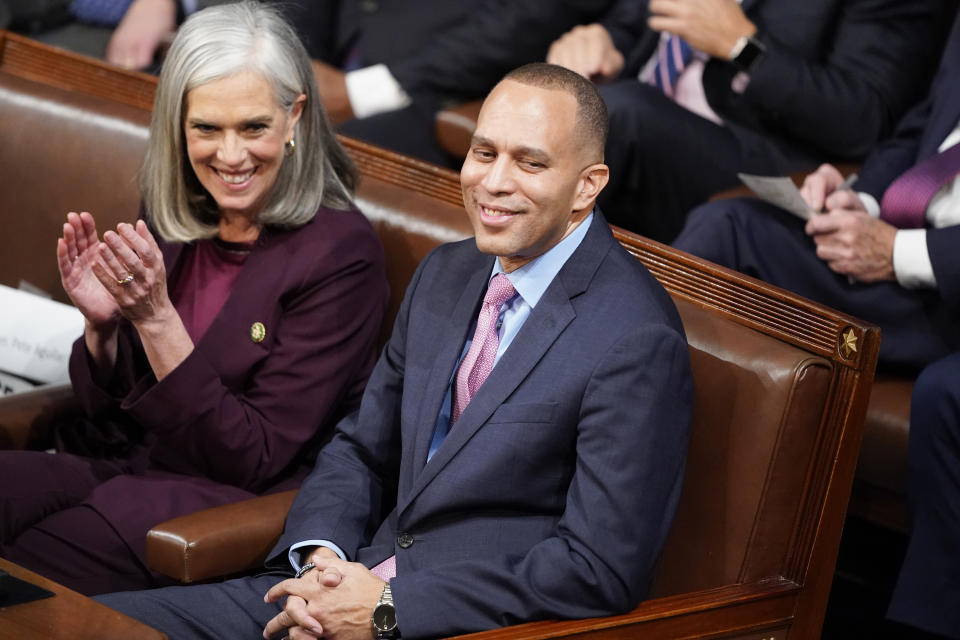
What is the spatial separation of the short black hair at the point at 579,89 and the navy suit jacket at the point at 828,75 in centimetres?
132

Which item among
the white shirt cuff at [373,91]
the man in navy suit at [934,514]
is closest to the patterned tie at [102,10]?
the white shirt cuff at [373,91]

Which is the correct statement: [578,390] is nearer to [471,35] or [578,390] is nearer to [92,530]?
[92,530]

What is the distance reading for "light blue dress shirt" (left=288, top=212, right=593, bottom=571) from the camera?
6.43ft

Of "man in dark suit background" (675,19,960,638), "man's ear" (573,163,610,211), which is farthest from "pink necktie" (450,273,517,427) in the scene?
"man in dark suit background" (675,19,960,638)

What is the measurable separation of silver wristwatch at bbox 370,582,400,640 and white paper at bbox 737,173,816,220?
3.76 ft

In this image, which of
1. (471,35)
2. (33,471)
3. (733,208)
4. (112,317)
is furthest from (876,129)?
(33,471)

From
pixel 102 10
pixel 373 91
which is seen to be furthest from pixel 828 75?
pixel 102 10

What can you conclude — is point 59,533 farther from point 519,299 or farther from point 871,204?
point 871,204

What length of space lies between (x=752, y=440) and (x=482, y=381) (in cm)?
41

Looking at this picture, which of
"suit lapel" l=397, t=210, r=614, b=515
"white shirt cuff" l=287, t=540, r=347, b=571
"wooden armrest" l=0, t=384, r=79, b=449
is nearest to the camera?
"suit lapel" l=397, t=210, r=614, b=515

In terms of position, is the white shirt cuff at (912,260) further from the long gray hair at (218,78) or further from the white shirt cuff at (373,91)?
the white shirt cuff at (373,91)

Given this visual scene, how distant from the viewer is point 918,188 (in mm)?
2744

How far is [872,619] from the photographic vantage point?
9.02 ft

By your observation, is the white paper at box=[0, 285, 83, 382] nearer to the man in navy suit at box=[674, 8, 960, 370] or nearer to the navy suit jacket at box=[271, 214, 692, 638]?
the navy suit jacket at box=[271, 214, 692, 638]
